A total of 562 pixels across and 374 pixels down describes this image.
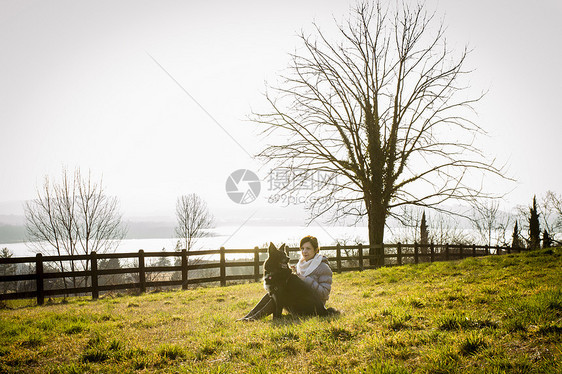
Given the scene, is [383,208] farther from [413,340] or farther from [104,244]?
[104,244]

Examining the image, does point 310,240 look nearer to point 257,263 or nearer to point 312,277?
point 312,277

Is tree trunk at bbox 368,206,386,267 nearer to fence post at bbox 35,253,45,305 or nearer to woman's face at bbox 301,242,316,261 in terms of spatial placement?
woman's face at bbox 301,242,316,261

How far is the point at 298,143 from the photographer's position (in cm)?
1547

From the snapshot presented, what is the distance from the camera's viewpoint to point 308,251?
18.5 feet

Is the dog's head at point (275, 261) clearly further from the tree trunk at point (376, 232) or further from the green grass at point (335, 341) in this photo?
the tree trunk at point (376, 232)

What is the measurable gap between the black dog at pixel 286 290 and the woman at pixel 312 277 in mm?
108

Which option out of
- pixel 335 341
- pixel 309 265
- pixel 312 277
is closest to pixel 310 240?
pixel 309 265

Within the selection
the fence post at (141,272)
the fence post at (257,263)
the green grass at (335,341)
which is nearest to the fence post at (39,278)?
the fence post at (141,272)

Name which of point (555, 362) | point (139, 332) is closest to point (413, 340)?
point (555, 362)

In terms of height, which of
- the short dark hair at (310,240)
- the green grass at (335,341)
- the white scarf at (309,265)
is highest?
the short dark hair at (310,240)

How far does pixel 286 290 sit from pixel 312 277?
18.9 inches

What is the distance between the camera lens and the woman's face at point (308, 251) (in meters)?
5.59

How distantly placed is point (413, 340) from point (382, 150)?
12.6 metres

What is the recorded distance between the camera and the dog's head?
5.27 metres
